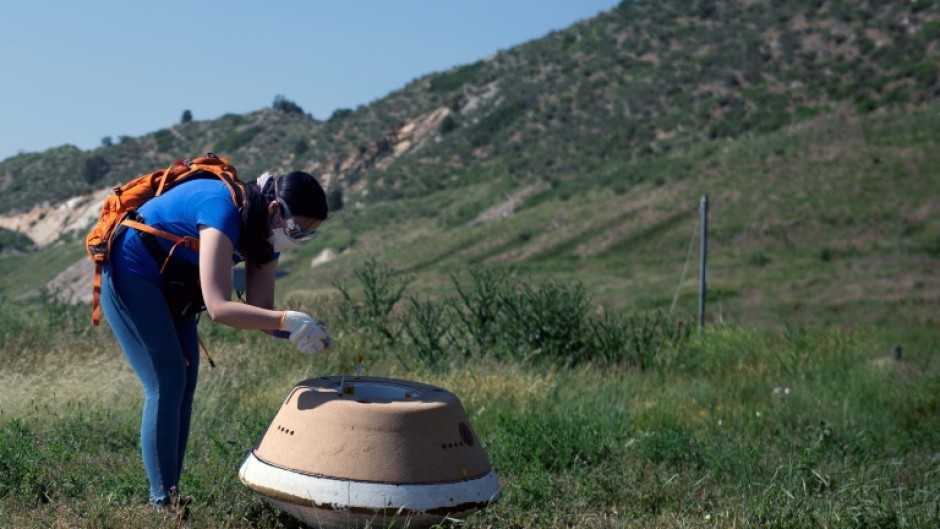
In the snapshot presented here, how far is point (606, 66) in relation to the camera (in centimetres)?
5212

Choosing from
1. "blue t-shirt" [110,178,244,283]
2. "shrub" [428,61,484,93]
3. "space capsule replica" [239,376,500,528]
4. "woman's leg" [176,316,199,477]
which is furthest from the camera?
"shrub" [428,61,484,93]

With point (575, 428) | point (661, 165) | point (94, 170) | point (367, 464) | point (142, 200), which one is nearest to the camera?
point (367, 464)

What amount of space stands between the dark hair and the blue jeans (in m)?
0.45

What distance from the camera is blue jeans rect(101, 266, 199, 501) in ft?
15.0

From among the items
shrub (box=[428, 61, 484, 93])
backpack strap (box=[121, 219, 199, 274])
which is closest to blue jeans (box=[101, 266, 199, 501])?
backpack strap (box=[121, 219, 199, 274])

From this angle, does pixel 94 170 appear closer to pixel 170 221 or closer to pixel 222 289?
pixel 170 221

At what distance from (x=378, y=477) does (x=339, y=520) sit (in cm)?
23

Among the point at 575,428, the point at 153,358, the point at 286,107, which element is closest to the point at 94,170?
the point at 286,107

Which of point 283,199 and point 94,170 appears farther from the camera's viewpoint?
point 94,170

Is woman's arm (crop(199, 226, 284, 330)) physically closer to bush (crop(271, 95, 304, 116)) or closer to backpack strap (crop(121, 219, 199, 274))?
backpack strap (crop(121, 219, 199, 274))

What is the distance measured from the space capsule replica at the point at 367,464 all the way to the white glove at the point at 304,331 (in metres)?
0.25

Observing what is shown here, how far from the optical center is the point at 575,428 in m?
7.12

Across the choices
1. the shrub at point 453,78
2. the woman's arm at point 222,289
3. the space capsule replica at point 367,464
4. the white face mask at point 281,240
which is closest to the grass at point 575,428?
the space capsule replica at point 367,464

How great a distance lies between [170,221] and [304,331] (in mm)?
768
